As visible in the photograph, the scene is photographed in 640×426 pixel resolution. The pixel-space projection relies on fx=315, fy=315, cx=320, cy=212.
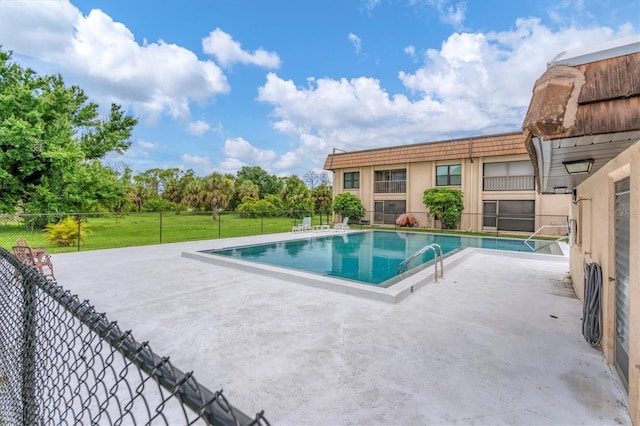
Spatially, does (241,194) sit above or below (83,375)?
above

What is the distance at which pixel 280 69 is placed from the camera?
19.1 meters

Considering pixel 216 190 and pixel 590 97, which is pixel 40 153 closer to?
pixel 216 190

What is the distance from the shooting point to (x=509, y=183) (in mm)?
17422

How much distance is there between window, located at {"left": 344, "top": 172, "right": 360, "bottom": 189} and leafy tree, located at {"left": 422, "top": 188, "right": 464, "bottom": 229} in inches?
241

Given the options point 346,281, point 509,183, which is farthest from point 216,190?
point 346,281

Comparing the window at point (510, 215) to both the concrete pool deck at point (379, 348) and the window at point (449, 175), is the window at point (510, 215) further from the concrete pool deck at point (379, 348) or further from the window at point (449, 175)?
the concrete pool deck at point (379, 348)

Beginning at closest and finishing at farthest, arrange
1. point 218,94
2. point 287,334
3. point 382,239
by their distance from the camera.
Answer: point 287,334 < point 382,239 < point 218,94

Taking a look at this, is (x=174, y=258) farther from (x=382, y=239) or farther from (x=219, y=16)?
(x=219, y=16)

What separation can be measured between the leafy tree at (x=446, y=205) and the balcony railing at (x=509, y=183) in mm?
1678

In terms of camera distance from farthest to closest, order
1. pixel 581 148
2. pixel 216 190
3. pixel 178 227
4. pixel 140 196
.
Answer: pixel 140 196 < pixel 216 190 < pixel 178 227 < pixel 581 148

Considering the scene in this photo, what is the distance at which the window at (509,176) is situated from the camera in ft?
55.4

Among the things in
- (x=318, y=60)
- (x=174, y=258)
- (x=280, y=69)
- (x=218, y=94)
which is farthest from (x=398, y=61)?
(x=174, y=258)

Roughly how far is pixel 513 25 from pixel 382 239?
30.9ft

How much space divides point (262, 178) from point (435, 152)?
99.6 feet
